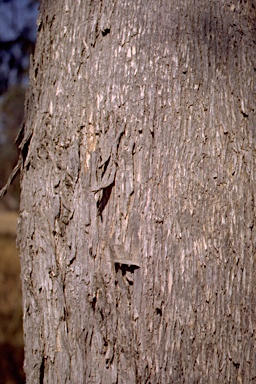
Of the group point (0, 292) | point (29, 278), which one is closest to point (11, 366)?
point (0, 292)

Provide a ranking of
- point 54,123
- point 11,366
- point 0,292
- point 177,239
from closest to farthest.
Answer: point 177,239, point 54,123, point 11,366, point 0,292

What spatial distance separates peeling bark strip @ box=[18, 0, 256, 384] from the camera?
4.30ft

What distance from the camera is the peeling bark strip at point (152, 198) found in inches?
51.6

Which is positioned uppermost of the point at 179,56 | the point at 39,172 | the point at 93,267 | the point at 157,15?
the point at 157,15

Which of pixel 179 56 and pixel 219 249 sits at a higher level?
pixel 179 56

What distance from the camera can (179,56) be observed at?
1355mm

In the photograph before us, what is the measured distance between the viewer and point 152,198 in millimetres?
1326

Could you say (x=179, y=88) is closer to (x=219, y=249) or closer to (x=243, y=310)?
(x=219, y=249)

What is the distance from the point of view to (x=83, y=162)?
4.52ft

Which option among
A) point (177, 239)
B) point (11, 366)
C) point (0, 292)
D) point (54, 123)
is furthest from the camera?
point (0, 292)

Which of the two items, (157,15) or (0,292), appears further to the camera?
(0,292)

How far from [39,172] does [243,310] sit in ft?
2.46

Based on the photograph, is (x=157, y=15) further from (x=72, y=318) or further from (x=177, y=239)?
(x=72, y=318)

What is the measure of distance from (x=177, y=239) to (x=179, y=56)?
53 centimetres
